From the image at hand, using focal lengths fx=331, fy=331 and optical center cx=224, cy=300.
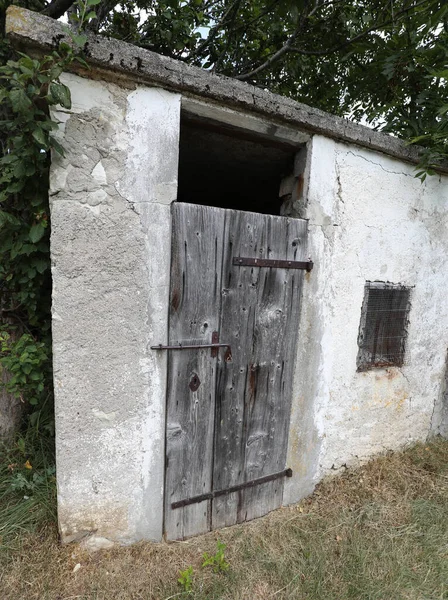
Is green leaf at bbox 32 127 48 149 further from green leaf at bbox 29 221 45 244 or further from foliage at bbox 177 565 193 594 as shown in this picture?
foliage at bbox 177 565 193 594

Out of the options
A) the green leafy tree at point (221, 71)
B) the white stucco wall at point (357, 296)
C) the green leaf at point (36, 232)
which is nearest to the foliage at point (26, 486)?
the green leafy tree at point (221, 71)

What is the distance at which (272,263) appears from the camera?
6.77ft

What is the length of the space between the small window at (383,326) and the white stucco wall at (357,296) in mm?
70

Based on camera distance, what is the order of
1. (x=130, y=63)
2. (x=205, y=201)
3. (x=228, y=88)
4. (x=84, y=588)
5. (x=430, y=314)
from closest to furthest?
(x=130, y=63), (x=84, y=588), (x=228, y=88), (x=430, y=314), (x=205, y=201)

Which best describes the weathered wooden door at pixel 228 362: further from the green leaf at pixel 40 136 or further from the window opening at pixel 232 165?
the green leaf at pixel 40 136

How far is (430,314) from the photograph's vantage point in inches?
116

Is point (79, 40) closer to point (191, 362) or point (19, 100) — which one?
point (19, 100)

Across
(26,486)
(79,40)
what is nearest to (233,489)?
(26,486)

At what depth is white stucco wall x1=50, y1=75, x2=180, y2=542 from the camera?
61.5 inches

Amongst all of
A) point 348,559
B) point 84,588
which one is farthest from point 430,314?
point 84,588

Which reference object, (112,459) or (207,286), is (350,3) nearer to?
(207,286)

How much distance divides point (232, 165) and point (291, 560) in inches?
107

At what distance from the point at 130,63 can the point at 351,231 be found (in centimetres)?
169

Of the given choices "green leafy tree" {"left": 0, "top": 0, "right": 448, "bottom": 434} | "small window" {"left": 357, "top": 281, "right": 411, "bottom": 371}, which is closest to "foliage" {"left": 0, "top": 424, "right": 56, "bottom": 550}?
"green leafy tree" {"left": 0, "top": 0, "right": 448, "bottom": 434}
